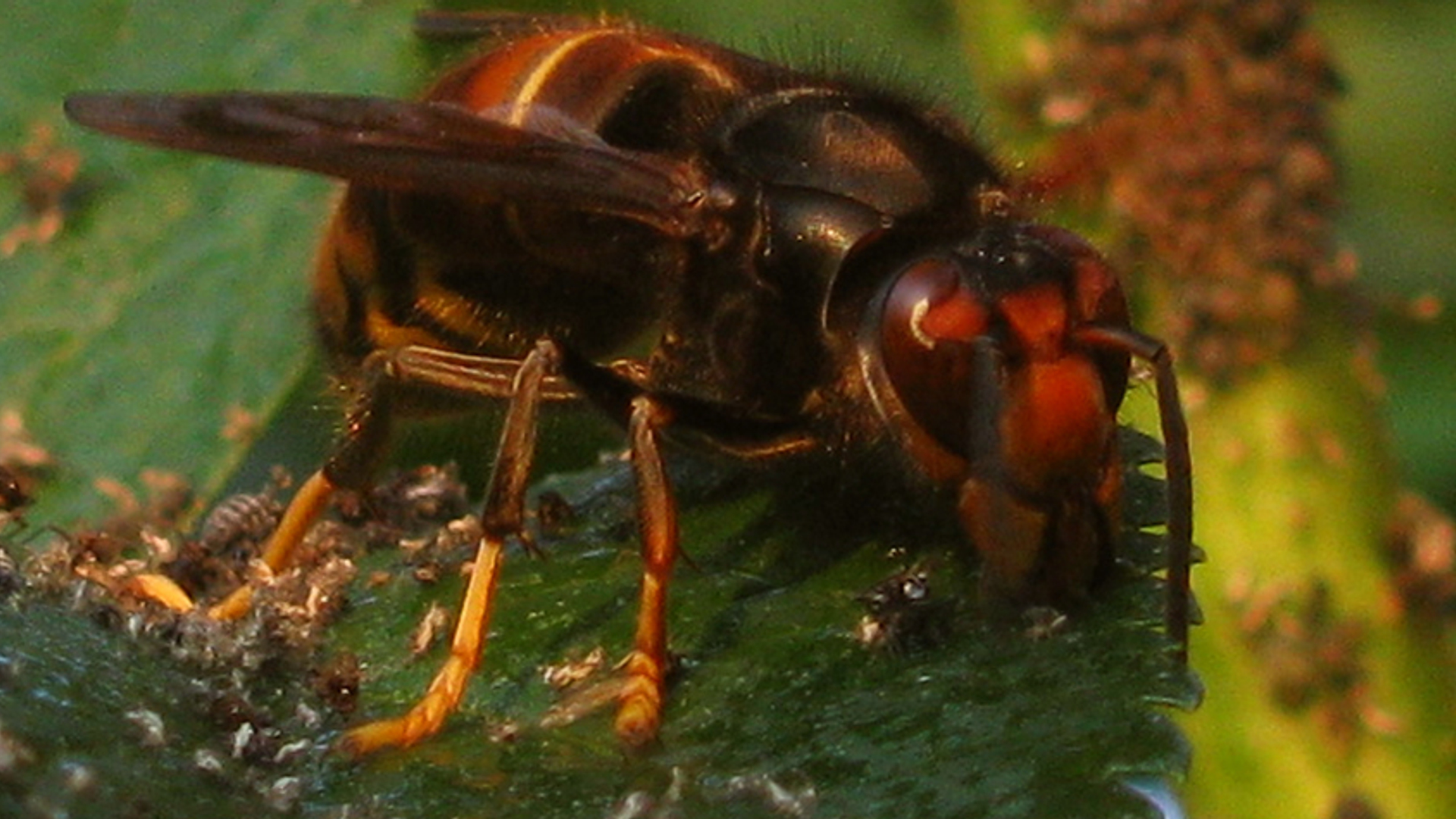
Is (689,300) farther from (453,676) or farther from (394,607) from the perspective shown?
(453,676)

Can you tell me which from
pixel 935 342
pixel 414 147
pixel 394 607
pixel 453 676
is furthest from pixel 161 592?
pixel 935 342

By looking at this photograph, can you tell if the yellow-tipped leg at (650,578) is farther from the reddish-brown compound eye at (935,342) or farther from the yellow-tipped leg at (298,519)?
the yellow-tipped leg at (298,519)

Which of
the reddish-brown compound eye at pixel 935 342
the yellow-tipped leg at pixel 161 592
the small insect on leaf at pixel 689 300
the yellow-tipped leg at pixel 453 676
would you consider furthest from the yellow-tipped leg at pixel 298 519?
the reddish-brown compound eye at pixel 935 342

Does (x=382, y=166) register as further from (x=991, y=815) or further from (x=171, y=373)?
(x=991, y=815)

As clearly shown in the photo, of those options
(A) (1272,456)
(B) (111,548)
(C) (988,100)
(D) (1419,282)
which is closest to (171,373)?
(B) (111,548)

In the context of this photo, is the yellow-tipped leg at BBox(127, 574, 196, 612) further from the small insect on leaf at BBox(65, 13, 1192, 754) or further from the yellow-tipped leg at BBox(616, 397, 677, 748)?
the yellow-tipped leg at BBox(616, 397, 677, 748)
